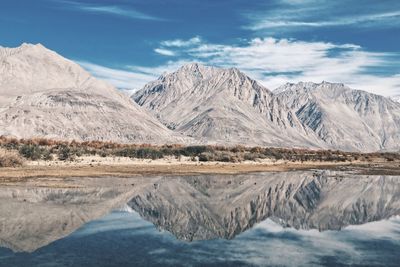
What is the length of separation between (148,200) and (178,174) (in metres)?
17.2

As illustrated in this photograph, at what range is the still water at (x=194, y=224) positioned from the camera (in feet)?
54.1

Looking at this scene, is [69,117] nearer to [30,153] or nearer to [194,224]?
[30,153]

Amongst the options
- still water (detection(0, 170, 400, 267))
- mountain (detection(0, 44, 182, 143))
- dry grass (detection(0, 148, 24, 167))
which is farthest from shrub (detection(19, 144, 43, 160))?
mountain (detection(0, 44, 182, 143))

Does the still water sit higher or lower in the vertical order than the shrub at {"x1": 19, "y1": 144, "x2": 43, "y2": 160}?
lower

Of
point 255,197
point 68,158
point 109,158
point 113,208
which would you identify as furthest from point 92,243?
point 109,158

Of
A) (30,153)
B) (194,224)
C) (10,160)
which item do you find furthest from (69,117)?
(194,224)

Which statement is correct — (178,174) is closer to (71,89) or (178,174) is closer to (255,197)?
(255,197)

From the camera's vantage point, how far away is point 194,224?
23.0 m

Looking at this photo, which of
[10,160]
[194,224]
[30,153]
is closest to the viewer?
[194,224]

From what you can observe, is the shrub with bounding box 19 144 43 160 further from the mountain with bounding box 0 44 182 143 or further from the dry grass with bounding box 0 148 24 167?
the mountain with bounding box 0 44 182 143

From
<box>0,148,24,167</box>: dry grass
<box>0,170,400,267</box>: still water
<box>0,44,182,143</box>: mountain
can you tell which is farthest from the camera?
<box>0,44,182,143</box>: mountain

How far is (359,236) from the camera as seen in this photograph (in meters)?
21.4

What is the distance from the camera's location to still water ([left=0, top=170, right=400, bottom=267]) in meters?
16.5

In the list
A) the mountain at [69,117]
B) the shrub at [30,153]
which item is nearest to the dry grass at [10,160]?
the shrub at [30,153]
